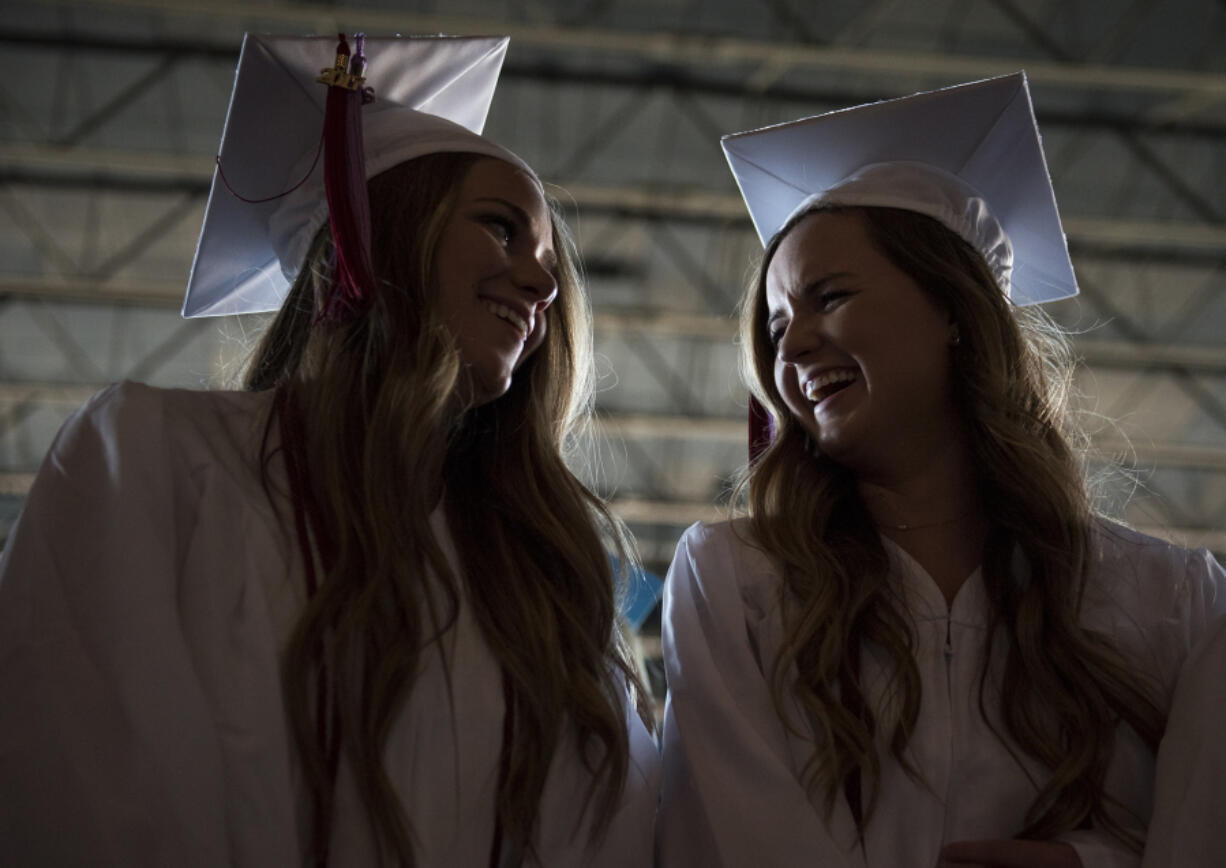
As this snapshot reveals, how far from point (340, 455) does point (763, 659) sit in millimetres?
681

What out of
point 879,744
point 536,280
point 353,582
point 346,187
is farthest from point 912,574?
point 346,187

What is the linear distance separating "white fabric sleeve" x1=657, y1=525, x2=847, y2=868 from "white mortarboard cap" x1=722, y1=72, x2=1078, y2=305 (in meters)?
0.69

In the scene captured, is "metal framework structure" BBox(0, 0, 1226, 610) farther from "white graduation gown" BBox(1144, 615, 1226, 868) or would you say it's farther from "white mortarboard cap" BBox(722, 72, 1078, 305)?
"white graduation gown" BBox(1144, 615, 1226, 868)

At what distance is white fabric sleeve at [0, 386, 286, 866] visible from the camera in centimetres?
136

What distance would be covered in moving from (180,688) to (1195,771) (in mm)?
1248

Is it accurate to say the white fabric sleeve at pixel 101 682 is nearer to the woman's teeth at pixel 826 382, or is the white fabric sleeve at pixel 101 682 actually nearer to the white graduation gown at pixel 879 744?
the white graduation gown at pixel 879 744

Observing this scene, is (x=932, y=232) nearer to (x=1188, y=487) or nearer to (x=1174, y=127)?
(x=1174, y=127)

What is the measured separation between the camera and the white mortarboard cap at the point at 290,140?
2.02 m

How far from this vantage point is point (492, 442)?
6.86ft

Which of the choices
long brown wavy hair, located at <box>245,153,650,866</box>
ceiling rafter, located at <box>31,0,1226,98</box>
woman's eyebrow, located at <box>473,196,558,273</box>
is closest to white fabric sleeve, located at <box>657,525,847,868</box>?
long brown wavy hair, located at <box>245,153,650,866</box>

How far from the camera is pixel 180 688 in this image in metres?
1.45

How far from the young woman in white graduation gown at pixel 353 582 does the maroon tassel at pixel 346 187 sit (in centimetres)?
1

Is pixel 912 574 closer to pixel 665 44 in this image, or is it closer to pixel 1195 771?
pixel 1195 771

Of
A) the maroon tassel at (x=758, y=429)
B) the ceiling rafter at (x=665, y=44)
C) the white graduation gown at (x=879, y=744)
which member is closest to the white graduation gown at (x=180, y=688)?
the white graduation gown at (x=879, y=744)
